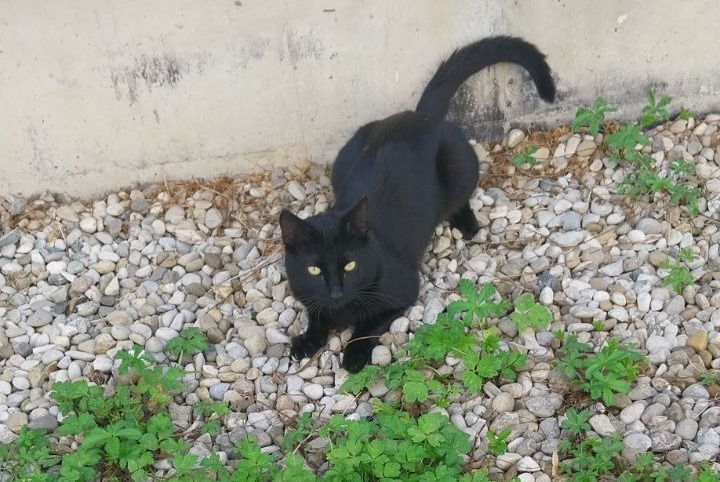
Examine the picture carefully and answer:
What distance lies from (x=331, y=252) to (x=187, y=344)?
0.70m

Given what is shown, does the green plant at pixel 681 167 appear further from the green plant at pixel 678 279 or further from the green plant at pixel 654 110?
the green plant at pixel 678 279

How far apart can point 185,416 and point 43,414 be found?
523mm

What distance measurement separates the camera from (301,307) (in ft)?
11.2

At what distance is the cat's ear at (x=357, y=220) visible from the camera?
288 cm

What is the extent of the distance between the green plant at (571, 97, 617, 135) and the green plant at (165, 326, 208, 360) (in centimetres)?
196

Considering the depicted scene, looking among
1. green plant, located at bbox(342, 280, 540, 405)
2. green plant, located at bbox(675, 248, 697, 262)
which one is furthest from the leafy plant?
green plant, located at bbox(675, 248, 697, 262)

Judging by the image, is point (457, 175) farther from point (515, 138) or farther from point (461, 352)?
point (461, 352)

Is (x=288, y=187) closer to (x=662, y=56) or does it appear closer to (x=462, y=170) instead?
(x=462, y=170)

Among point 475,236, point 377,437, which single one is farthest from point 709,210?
point 377,437

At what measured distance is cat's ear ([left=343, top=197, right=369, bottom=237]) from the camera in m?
2.88

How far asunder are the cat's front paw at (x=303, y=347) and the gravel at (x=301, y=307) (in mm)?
61

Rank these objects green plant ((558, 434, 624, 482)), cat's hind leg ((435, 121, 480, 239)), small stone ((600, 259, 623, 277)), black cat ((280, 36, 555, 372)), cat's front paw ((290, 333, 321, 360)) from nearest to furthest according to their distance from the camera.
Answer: green plant ((558, 434, 624, 482)) → black cat ((280, 36, 555, 372)) → cat's front paw ((290, 333, 321, 360)) → small stone ((600, 259, 623, 277)) → cat's hind leg ((435, 121, 480, 239))

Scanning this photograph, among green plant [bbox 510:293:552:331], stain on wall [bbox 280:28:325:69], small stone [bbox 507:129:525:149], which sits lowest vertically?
green plant [bbox 510:293:552:331]

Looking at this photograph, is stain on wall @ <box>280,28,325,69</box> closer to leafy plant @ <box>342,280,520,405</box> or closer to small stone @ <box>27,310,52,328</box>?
leafy plant @ <box>342,280,520,405</box>
